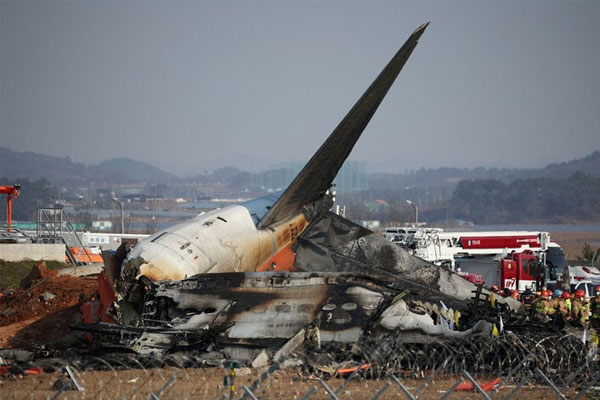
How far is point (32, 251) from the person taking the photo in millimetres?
49438

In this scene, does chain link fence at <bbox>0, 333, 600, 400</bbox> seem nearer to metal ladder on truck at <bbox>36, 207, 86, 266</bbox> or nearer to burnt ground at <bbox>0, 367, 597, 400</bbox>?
burnt ground at <bbox>0, 367, 597, 400</bbox>

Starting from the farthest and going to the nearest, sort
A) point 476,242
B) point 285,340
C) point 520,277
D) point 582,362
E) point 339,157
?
1. point 476,242
2. point 520,277
3. point 339,157
4. point 285,340
5. point 582,362

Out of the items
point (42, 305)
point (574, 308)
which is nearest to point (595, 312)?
point (574, 308)

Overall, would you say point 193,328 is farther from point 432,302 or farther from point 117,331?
point 432,302

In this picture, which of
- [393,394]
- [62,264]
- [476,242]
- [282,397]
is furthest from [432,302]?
[476,242]

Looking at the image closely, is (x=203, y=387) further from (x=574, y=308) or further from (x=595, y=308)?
(x=595, y=308)

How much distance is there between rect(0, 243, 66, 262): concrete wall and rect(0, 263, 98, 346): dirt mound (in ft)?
45.0

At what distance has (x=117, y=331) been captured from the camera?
1952 cm

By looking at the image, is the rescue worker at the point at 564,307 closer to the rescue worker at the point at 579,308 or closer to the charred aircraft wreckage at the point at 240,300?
the rescue worker at the point at 579,308

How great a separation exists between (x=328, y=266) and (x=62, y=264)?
24.4 meters

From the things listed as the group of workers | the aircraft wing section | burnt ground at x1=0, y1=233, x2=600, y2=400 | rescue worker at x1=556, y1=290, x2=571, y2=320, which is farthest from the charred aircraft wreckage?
rescue worker at x1=556, y1=290, x2=571, y2=320

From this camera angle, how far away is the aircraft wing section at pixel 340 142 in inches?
1081

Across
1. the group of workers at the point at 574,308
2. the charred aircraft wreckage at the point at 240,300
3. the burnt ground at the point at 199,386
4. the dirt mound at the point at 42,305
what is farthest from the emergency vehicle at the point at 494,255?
the burnt ground at the point at 199,386

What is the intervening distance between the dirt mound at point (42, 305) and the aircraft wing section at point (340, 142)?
27.4 feet
